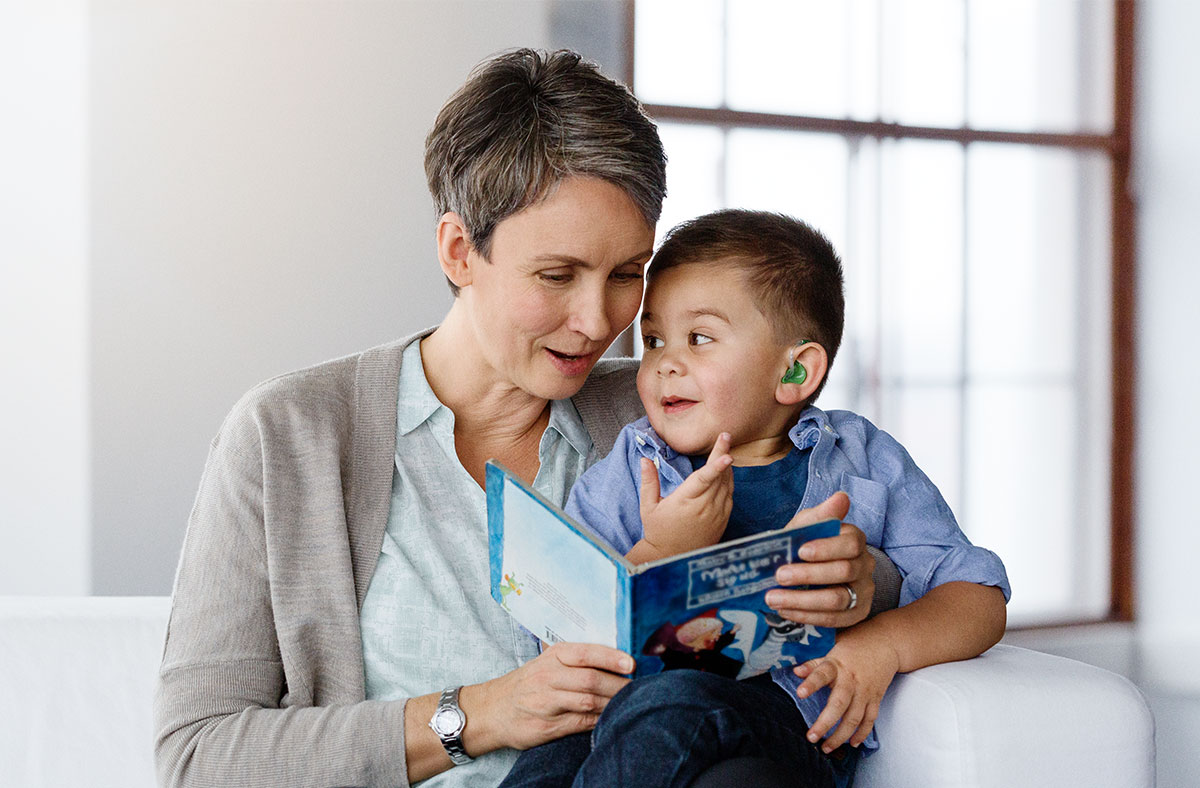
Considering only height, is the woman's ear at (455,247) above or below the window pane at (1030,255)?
below

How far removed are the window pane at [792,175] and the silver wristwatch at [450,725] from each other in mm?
2743

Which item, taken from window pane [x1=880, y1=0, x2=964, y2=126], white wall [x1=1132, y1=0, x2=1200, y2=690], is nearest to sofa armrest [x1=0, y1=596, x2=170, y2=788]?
window pane [x1=880, y1=0, x2=964, y2=126]

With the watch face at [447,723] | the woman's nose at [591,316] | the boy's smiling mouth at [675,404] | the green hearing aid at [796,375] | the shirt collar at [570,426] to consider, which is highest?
the woman's nose at [591,316]

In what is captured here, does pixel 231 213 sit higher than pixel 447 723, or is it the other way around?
pixel 231 213

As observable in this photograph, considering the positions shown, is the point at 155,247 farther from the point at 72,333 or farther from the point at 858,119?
the point at 858,119

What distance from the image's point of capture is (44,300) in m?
A: 2.98

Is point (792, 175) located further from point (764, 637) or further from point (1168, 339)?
point (764, 637)

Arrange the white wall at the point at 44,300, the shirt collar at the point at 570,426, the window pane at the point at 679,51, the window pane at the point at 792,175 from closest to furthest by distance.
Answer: the shirt collar at the point at 570,426
the white wall at the point at 44,300
the window pane at the point at 679,51
the window pane at the point at 792,175

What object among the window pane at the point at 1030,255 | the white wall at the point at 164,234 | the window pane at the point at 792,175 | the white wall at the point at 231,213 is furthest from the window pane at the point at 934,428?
the white wall at the point at 164,234

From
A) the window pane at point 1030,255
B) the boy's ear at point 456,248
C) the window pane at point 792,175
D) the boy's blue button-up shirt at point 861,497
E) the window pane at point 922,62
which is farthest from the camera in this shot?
the window pane at point 1030,255

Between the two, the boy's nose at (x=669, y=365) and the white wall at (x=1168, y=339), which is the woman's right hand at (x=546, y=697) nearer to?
the boy's nose at (x=669, y=365)

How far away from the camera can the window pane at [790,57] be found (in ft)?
12.3

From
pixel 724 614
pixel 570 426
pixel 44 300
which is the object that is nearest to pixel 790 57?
pixel 44 300

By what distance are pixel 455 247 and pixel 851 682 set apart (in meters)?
0.74
